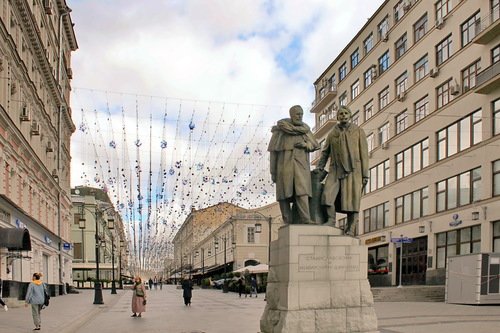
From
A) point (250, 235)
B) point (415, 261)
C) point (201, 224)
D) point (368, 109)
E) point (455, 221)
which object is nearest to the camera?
point (455, 221)

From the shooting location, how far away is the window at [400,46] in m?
46.5

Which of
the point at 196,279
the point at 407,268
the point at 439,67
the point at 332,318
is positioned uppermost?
the point at 439,67

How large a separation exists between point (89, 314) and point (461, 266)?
16.5 m

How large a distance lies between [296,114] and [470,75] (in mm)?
29351

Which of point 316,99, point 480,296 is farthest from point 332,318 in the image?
point 316,99

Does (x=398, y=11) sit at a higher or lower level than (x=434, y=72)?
higher

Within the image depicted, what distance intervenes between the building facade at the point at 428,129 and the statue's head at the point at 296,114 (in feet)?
82.3

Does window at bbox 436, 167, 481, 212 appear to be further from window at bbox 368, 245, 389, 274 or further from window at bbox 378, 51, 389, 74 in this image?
window at bbox 378, 51, 389, 74

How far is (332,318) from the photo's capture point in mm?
10195

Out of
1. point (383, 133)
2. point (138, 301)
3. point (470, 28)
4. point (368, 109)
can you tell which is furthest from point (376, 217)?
point (138, 301)

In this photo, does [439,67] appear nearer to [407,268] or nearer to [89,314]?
[407,268]

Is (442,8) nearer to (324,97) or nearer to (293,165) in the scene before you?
(324,97)

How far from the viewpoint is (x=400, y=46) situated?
47.2 meters

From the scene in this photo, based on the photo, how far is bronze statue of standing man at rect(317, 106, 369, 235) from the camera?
11.2 m
